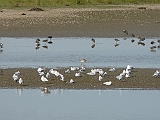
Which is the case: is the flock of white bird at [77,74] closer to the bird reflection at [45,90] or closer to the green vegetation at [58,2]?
the bird reflection at [45,90]

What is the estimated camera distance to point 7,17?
29.3 metres

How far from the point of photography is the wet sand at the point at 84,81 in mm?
13953

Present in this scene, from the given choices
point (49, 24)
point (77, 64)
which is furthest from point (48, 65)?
point (49, 24)

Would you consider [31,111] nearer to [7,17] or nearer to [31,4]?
[7,17]

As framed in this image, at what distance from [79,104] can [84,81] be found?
2.17m

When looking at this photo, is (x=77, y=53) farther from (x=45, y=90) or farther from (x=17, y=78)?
(x=45, y=90)

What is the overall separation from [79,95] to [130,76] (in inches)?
91.6

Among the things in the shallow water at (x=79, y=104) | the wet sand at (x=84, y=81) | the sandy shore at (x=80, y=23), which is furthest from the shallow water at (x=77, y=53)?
the shallow water at (x=79, y=104)

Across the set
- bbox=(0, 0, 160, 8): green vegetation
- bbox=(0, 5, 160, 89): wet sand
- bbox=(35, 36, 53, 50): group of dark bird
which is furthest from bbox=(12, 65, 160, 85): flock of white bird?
bbox=(0, 0, 160, 8): green vegetation

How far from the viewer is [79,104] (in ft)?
40.4

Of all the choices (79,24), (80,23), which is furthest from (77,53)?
(80,23)

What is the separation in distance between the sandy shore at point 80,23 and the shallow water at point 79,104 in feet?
37.3

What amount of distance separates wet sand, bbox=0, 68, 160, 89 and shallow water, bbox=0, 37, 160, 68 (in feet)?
4.67

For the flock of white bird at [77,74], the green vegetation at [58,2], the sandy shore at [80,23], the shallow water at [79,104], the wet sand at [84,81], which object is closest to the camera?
the shallow water at [79,104]
